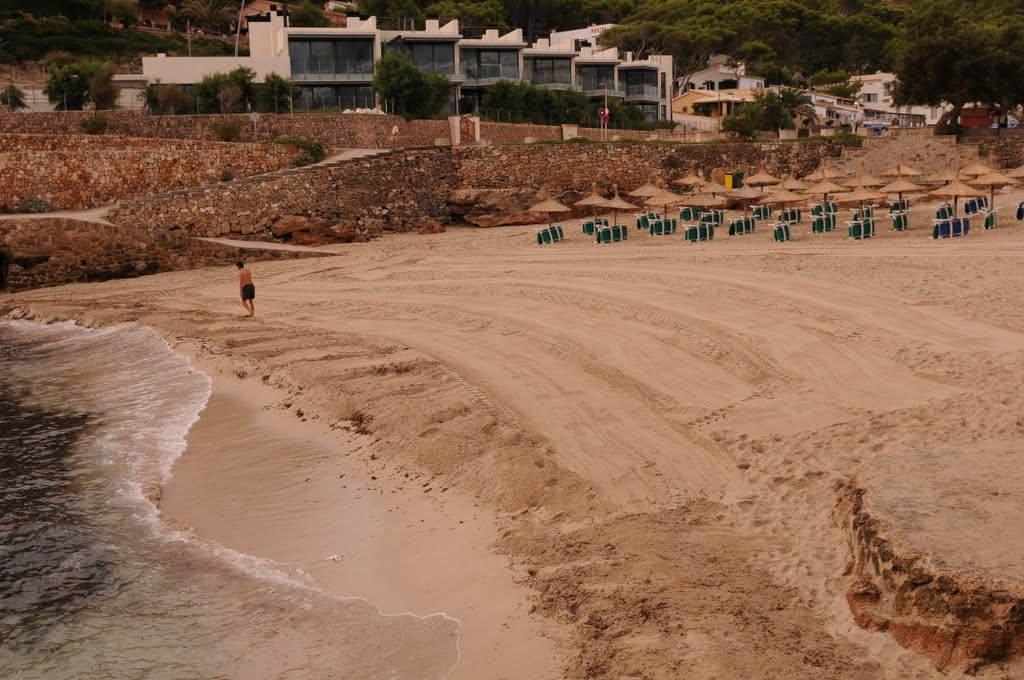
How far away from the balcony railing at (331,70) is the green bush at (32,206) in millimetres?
17779

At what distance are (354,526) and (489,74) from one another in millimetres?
43289

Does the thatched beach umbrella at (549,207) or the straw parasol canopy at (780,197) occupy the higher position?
the straw parasol canopy at (780,197)

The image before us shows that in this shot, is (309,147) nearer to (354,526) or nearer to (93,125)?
(93,125)

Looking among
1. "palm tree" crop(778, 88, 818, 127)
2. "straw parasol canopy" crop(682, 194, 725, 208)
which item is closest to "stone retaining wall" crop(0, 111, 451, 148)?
"straw parasol canopy" crop(682, 194, 725, 208)

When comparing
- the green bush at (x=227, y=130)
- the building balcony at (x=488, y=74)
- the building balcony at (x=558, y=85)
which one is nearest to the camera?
the green bush at (x=227, y=130)

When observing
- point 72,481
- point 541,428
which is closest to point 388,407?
point 541,428

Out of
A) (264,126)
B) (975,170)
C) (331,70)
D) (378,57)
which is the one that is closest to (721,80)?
(378,57)

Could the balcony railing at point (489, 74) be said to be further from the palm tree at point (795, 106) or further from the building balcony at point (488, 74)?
the palm tree at point (795, 106)

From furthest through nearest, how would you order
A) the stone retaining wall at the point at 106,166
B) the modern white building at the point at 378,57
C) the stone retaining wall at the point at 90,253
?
the modern white building at the point at 378,57 < the stone retaining wall at the point at 106,166 < the stone retaining wall at the point at 90,253

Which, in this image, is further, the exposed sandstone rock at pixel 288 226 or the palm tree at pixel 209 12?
the palm tree at pixel 209 12

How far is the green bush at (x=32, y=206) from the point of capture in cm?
2952

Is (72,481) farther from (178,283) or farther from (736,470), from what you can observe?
(178,283)

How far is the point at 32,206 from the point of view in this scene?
2959 cm

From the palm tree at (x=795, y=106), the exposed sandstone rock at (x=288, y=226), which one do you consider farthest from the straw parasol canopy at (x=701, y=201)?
the palm tree at (x=795, y=106)
